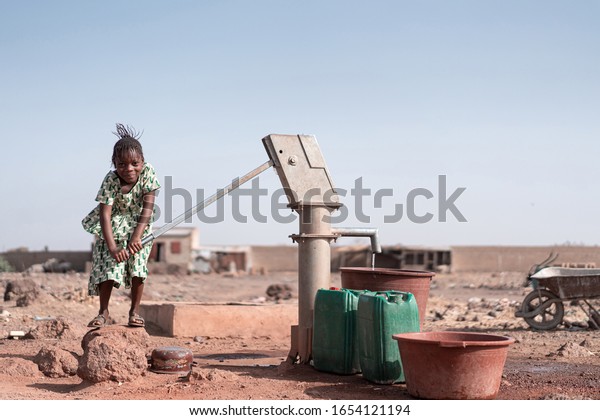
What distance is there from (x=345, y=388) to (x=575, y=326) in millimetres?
6873

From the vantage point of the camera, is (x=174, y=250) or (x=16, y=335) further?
(x=174, y=250)

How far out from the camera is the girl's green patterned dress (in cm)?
555

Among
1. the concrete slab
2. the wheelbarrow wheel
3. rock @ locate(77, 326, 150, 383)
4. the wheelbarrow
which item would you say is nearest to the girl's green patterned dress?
rock @ locate(77, 326, 150, 383)

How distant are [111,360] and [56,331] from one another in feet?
10.7

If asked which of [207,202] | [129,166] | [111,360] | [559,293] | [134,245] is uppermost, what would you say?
[129,166]

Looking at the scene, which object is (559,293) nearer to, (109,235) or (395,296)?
(395,296)

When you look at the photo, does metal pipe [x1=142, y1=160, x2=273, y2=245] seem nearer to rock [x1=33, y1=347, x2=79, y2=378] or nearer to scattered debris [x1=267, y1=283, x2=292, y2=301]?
rock [x1=33, y1=347, x2=79, y2=378]

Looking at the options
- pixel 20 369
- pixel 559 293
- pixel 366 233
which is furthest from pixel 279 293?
pixel 20 369

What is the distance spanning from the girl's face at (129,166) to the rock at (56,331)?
3225 millimetres

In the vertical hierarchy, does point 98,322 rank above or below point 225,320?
above

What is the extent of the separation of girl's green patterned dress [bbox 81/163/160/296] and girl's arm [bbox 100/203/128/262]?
6cm

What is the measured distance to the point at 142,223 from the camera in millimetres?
5504

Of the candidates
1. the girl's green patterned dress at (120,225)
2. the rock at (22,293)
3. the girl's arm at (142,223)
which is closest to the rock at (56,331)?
the girl's green patterned dress at (120,225)

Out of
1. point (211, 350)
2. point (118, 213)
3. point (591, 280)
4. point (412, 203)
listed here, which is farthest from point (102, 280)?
point (591, 280)
